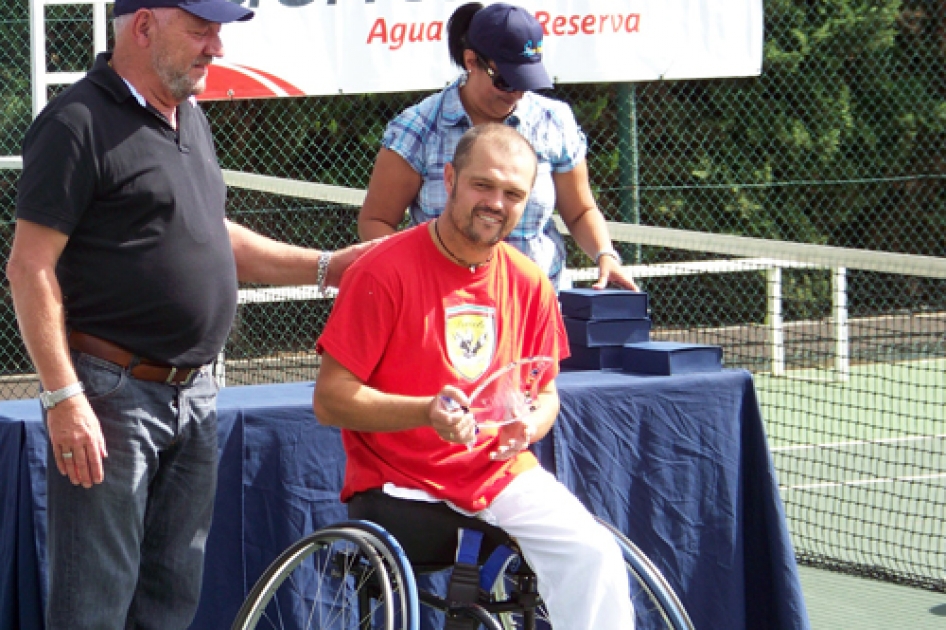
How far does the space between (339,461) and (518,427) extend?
2.56ft

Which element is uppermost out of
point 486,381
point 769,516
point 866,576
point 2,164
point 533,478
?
point 2,164

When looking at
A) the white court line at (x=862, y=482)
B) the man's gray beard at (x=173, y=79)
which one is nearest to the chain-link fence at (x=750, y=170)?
the white court line at (x=862, y=482)

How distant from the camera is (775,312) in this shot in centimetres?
1016

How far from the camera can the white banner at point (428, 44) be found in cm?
836

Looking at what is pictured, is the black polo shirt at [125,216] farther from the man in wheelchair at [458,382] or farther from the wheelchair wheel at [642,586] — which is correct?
the wheelchair wheel at [642,586]

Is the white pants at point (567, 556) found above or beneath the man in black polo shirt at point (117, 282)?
beneath

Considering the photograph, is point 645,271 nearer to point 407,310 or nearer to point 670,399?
point 670,399

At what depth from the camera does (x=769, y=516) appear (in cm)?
380

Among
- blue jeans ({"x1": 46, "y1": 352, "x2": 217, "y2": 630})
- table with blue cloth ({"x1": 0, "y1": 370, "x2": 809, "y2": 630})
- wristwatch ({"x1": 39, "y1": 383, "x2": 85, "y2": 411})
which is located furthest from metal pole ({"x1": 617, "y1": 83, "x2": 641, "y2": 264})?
wristwatch ({"x1": 39, "y1": 383, "x2": 85, "y2": 411})

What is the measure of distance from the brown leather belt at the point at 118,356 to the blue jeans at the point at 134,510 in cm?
2

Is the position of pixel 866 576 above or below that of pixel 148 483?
below

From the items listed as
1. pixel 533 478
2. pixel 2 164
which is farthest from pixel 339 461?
pixel 2 164

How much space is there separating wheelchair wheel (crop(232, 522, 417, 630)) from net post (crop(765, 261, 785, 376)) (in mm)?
7013

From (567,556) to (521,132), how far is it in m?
1.48
